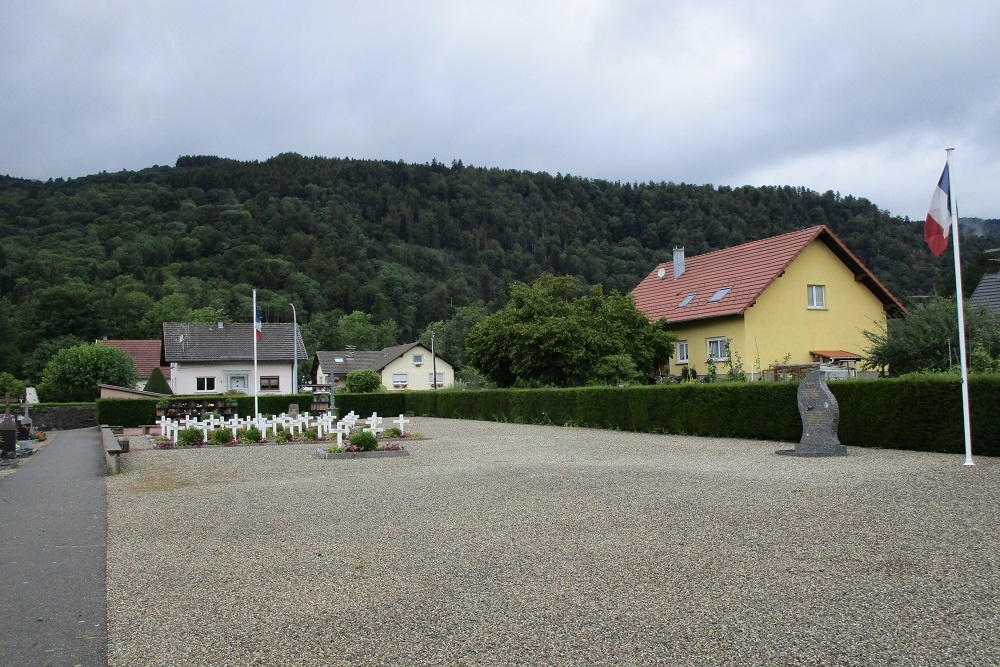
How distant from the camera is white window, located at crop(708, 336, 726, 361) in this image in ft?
117

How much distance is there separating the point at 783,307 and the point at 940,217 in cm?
2176

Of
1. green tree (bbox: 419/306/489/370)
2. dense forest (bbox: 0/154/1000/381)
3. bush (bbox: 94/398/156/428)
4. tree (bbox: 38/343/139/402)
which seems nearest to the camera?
bush (bbox: 94/398/156/428)

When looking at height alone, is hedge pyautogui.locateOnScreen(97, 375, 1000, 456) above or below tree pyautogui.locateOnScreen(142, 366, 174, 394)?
below

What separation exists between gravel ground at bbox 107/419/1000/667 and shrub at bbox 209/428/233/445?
12613 mm

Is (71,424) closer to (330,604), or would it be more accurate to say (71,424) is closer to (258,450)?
(258,450)

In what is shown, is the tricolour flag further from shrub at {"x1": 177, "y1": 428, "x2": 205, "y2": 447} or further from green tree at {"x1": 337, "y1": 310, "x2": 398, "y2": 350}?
green tree at {"x1": 337, "y1": 310, "x2": 398, "y2": 350}

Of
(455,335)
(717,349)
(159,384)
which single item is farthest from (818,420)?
(455,335)

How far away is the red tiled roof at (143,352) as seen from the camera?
69.9 m

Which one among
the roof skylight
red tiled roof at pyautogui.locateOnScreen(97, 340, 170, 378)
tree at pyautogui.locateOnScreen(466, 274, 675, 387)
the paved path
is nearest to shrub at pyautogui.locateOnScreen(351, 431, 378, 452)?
the paved path

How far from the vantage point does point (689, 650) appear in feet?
16.0

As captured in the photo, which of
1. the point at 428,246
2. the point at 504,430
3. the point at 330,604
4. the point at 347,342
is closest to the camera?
the point at 330,604

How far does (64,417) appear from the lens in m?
45.9

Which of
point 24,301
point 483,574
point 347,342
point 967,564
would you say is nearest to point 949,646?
point 967,564

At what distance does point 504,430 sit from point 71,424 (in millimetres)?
29129
